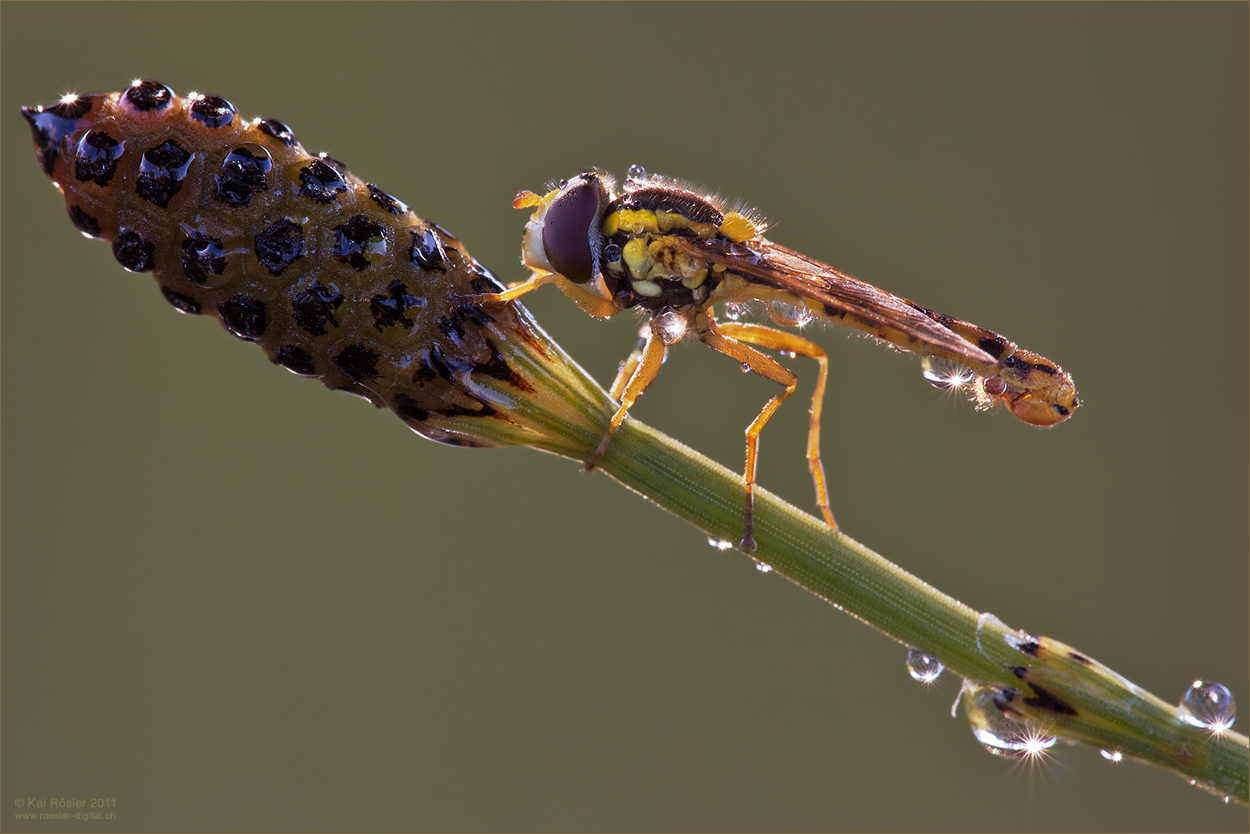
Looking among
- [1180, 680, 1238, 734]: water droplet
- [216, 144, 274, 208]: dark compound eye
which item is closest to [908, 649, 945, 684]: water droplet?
[1180, 680, 1238, 734]: water droplet

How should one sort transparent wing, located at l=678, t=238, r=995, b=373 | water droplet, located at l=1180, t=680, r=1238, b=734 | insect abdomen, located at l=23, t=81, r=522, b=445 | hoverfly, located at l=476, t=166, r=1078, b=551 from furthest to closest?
hoverfly, located at l=476, t=166, r=1078, b=551 < transparent wing, located at l=678, t=238, r=995, b=373 < water droplet, located at l=1180, t=680, r=1238, b=734 < insect abdomen, located at l=23, t=81, r=522, b=445

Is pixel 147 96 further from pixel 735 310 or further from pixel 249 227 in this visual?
pixel 735 310

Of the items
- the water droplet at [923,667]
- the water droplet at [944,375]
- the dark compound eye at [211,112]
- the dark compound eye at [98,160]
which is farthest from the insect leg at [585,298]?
the water droplet at [923,667]

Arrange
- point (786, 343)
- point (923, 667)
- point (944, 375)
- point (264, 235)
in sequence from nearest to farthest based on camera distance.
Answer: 1. point (264, 235)
2. point (923, 667)
3. point (944, 375)
4. point (786, 343)

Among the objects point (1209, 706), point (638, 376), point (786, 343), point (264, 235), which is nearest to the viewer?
point (264, 235)

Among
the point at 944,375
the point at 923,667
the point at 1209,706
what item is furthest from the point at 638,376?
the point at 1209,706

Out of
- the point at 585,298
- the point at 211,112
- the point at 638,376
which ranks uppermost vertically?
the point at 585,298

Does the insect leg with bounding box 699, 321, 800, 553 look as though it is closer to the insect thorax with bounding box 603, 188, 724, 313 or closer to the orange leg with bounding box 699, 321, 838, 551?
the orange leg with bounding box 699, 321, 838, 551

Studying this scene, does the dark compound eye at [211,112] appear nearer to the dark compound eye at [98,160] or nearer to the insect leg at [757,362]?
the dark compound eye at [98,160]
